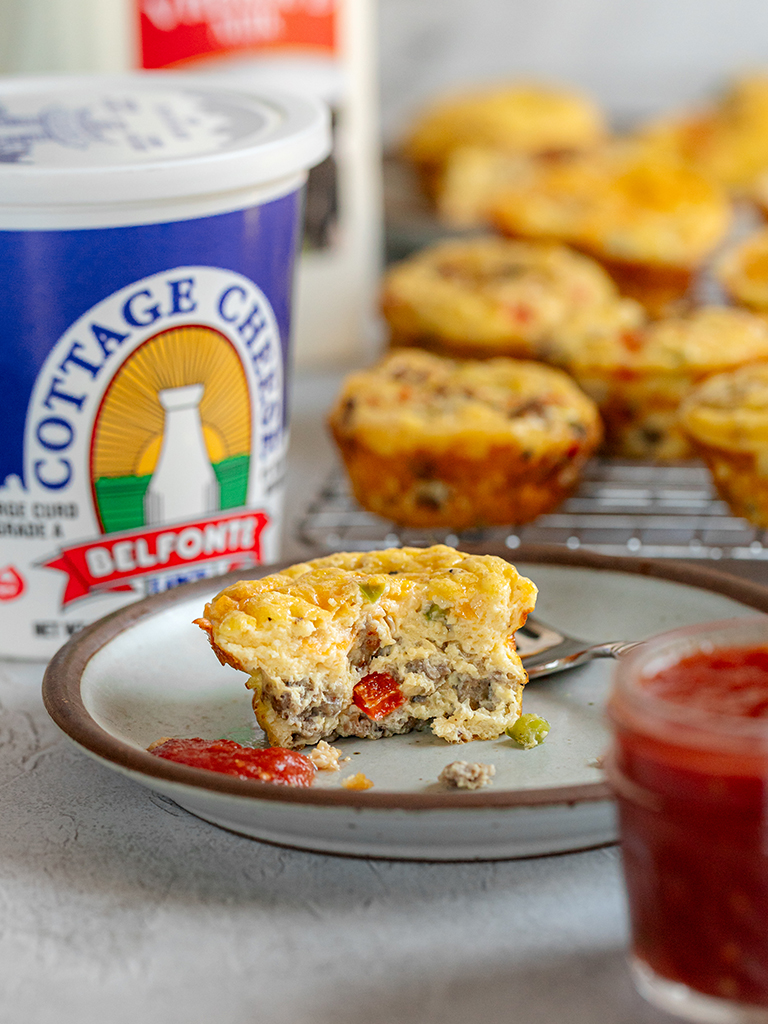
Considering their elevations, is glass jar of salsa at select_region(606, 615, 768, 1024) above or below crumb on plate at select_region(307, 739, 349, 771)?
above

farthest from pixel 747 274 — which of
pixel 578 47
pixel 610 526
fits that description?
pixel 578 47

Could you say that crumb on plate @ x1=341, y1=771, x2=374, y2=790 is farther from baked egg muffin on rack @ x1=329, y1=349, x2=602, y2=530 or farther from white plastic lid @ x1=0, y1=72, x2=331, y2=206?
baked egg muffin on rack @ x1=329, y1=349, x2=602, y2=530

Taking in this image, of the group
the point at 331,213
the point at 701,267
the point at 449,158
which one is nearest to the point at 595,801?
the point at 331,213

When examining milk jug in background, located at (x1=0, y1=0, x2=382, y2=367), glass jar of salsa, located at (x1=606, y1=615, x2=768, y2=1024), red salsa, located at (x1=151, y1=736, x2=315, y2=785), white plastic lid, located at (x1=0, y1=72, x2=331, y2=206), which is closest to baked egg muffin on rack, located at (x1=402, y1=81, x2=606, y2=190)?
milk jug in background, located at (x1=0, y1=0, x2=382, y2=367)

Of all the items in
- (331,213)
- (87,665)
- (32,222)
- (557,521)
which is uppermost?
(32,222)

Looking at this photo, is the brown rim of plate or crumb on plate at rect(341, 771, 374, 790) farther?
crumb on plate at rect(341, 771, 374, 790)

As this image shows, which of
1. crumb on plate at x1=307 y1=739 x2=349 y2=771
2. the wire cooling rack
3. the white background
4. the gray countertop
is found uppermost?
the white background

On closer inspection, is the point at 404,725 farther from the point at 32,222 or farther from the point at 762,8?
the point at 762,8
